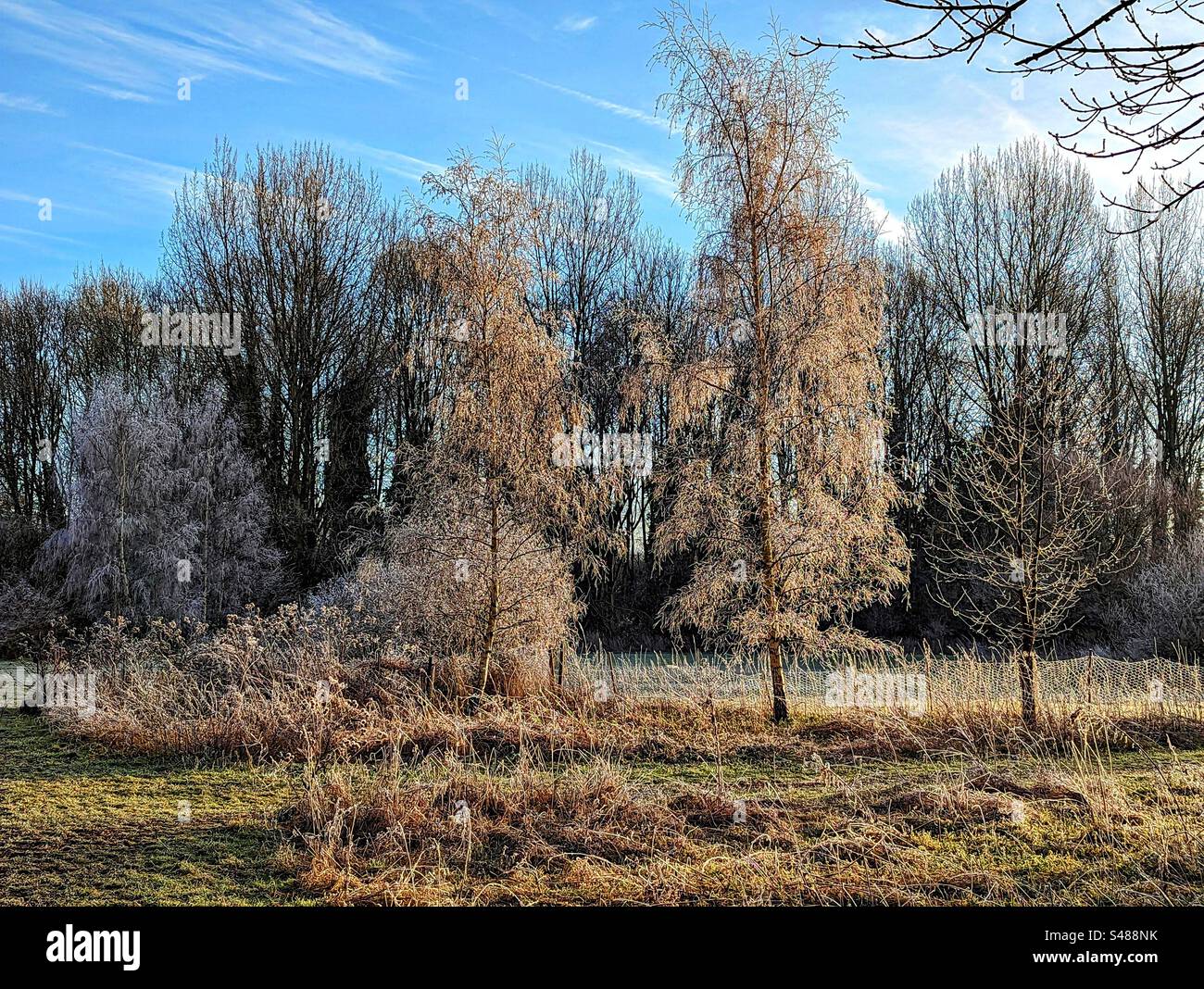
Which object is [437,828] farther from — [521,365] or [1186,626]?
[1186,626]

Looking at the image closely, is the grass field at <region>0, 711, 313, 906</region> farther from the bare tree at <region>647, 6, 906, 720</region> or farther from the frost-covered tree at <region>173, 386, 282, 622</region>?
the frost-covered tree at <region>173, 386, 282, 622</region>

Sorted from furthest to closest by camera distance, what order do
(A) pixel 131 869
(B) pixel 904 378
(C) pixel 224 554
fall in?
1. (B) pixel 904 378
2. (C) pixel 224 554
3. (A) pixel 131 869

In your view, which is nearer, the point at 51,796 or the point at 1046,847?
the point at 1046,847

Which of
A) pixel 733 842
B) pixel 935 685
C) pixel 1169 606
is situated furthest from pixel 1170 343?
pixel 733 842

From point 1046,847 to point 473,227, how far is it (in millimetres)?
8180

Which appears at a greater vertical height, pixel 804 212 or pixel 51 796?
pixel 804 212

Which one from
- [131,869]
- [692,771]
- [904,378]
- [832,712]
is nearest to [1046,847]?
[692,771]

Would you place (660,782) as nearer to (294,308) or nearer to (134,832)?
(134,832)

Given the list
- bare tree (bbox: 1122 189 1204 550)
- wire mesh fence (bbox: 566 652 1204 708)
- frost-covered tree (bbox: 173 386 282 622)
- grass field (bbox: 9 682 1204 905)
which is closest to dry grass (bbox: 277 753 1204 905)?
grass field (bbox: 9 682 1204 905)

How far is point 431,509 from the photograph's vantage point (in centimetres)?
1094

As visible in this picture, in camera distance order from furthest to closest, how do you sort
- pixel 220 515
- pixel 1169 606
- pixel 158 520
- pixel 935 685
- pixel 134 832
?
pixel 220 515
pixel 158 520
pixel 1169 606
pixel 935 685
pixel 134 832

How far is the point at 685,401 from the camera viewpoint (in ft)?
34.1

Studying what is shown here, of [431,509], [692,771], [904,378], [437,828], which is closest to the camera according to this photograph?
[437,828]

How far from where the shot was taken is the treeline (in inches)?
402
